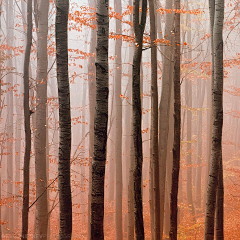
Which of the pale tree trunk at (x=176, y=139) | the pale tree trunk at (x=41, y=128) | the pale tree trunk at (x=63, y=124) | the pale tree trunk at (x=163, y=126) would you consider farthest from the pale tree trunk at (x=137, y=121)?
the pale tree trunk at (x=163, y=126)

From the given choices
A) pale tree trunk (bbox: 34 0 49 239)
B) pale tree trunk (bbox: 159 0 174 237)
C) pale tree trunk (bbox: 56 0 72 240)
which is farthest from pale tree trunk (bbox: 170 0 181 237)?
pale tree trunk (bbox: 34 0 49 239)

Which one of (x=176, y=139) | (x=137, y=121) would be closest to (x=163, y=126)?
(x=176, y=139)

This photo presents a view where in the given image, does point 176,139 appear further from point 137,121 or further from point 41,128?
point 41,128

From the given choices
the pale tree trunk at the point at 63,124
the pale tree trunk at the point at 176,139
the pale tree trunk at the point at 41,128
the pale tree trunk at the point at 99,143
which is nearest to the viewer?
the pale tree trunk at the point at 99,143

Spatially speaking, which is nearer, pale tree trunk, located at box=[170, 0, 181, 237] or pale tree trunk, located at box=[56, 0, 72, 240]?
pale tree trunk, located at box=[56, 0, 72, 240]

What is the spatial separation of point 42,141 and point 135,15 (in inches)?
150

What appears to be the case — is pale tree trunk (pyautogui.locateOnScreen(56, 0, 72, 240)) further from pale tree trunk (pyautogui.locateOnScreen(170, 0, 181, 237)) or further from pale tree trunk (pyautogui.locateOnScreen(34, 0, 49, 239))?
pale tree trunk (pyautogui.locateOnScreen(170, 0, 181, 237))

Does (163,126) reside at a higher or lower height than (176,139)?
higher

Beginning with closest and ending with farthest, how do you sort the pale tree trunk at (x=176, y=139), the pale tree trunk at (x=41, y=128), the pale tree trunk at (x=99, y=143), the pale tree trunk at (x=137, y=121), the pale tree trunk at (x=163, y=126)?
the pale tree trunk at (x=99, y=143), the pale tree trunk at (x=137, y=121), the pale tree trunk at (x=176, y=139), the pale tree trunk at (x=41, y=128), the pale tree trunk at (x=163, y=126)

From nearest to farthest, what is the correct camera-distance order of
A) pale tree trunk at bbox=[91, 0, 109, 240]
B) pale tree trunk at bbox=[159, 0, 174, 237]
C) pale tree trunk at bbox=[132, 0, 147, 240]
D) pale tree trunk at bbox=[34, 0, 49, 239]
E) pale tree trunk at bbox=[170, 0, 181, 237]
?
1. pale tree trunk at bbox=[91, 0, 109, 240]
2. pale tree trunk at bbox=[132, 0, 147, 240]
3. pale tree trunk at bbox=[170, 0, 181, 237]
4. pale tree trunk at bbox=[34, 0, 49, 239]
5. pale tree trunk at bbox=[159, 0, 174, 237]

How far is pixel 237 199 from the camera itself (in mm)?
14523

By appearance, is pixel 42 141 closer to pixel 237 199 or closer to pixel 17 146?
pixel 17 146

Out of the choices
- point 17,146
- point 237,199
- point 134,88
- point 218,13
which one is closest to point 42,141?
point 134,88

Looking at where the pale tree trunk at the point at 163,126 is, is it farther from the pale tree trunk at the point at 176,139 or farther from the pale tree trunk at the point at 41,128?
the pale tree trunk at the point at 41,128
